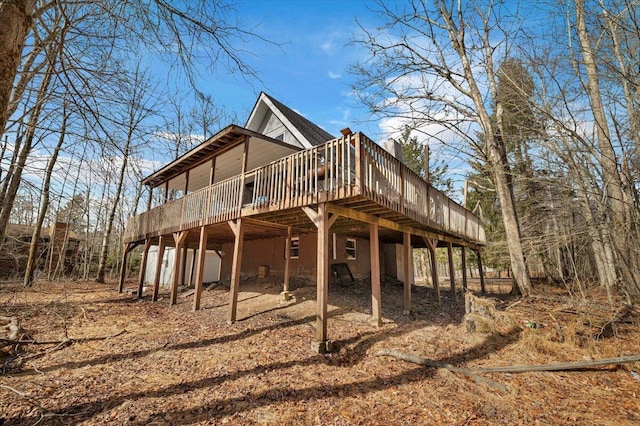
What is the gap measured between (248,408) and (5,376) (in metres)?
→ 4.32

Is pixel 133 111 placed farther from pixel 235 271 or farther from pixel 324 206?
pixel 235 271

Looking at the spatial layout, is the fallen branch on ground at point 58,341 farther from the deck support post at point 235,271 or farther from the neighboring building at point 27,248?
the deck support post at point 235,271

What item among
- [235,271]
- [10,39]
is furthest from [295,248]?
[10,39]

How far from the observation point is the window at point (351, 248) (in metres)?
13.3

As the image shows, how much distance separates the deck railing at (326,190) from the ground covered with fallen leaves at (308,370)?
10.4ft

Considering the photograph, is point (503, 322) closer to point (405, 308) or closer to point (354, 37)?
point (405, 308)

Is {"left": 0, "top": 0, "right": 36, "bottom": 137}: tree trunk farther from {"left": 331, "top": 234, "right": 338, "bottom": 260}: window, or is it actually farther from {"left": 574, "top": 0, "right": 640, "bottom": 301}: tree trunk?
{"left": 331, "top": 234, "right": 338, "bottom": 260}: window

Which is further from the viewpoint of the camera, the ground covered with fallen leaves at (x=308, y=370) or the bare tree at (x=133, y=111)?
the ground covered with fallen leaves at (x=308, y=370)

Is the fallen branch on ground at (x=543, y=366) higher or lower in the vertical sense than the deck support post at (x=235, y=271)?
lower

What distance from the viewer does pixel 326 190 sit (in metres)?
6.46

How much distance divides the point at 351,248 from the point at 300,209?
6.46 m

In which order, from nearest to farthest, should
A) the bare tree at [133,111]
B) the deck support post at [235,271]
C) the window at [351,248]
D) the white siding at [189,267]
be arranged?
1. the bare tree at [133,111]
2. the deck support post at [235,271]
3. the window at [351,248]
4. the white siding at [189,267]

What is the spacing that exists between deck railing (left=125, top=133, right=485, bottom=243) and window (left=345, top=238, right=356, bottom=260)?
4320 mm

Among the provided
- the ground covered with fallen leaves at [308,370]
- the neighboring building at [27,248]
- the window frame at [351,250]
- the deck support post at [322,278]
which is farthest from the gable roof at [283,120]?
the neighboring building at [27,248]
